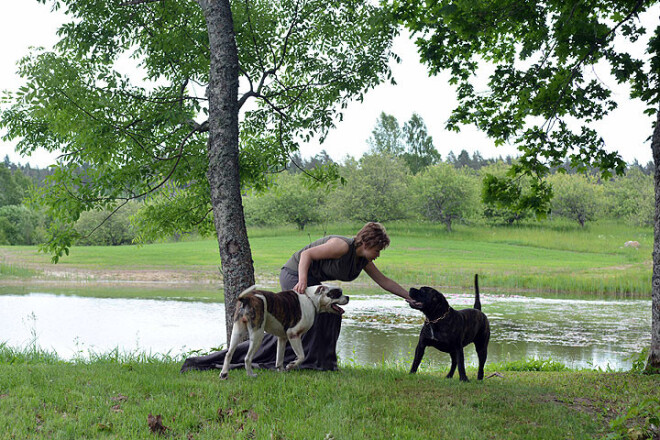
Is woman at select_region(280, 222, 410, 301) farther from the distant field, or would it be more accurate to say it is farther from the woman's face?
the distant field

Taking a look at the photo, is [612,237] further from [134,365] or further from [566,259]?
[134,365]

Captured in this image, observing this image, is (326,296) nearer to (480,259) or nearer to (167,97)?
(167,97)

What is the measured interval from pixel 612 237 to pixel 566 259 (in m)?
21.9

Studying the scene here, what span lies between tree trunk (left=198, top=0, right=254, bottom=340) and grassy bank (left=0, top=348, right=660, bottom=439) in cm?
155

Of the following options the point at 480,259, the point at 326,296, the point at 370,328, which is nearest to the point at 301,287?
the point at 326,296

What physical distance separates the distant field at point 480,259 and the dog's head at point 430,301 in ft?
64.3

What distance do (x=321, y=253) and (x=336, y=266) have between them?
28 centimetres

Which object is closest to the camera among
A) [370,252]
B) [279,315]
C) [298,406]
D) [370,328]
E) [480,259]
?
[298,406]

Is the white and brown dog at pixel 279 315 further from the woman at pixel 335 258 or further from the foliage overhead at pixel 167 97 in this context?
the foliage overhead at pixel 167 97

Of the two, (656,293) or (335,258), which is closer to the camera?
(335,258)

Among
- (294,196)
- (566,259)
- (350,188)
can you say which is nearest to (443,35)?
(566,259)

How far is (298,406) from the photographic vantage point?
189 inches

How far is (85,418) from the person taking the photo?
4.34 metres

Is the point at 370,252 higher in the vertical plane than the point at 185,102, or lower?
lower
